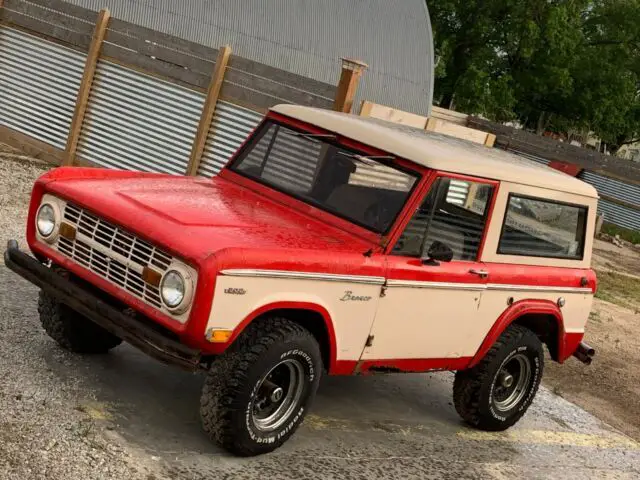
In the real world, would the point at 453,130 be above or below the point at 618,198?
above

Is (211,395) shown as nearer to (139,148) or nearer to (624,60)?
(139,148)

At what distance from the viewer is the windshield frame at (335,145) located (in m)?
6.24

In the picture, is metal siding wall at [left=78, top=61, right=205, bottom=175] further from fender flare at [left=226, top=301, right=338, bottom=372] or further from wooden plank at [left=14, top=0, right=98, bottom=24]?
fender flare at [left=226, top=301, right=338, bottom=372]

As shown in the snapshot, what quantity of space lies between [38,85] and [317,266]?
10892 millimetres

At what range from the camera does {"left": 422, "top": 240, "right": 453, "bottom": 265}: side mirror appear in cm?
619

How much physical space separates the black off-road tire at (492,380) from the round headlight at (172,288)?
267 cm

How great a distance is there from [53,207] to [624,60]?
46.1 m

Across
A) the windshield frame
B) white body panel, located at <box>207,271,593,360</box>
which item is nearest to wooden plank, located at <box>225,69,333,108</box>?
the windshield frame

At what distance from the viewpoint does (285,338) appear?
17.7ft

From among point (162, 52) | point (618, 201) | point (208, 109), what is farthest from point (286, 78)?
point (618, 201)

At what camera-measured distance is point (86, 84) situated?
1466 centimetres

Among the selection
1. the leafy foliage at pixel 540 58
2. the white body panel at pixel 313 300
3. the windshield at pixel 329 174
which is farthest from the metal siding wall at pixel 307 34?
the leafy foliage at pixel 540 58

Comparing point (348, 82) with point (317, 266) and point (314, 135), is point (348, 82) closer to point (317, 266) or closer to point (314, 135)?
point (314, 135)

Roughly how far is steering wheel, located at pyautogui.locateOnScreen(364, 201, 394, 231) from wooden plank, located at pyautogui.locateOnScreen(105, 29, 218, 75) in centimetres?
800
